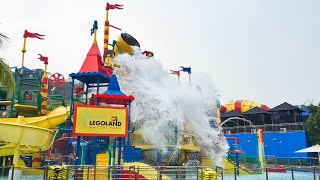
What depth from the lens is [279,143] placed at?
39.9 m

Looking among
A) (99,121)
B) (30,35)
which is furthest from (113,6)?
(99,121)

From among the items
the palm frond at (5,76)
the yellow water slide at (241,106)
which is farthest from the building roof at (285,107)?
the palm frond at (5,76)

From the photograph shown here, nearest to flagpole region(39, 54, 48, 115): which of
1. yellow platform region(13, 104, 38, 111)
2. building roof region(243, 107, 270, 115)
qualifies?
yellow platform region(13, 104, 38, 111)

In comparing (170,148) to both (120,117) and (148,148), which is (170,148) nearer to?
(148,148)

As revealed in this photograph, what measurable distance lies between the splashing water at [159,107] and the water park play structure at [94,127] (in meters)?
0.53

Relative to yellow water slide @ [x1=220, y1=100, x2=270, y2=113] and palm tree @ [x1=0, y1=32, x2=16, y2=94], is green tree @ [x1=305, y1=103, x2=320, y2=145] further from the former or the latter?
palm tree @ [x1=0, y1=32, x2=16, y2=94]

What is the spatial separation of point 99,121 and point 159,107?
8549mm

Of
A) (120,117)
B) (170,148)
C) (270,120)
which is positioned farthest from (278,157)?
(120,117)

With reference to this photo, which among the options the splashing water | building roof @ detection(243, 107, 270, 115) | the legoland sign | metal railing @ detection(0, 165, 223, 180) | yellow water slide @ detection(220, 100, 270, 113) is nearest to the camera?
metal railing @ detection(0, 165, 223, 180)

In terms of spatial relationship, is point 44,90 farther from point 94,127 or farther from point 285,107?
point 285,107

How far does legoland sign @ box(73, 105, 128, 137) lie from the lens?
1608 centimetres

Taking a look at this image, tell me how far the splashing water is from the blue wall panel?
10.3 meters

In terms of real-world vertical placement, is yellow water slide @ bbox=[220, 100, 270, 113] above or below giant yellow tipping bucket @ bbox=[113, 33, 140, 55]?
below

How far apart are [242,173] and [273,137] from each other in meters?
15.8
